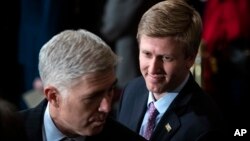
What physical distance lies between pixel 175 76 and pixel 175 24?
9.7 inches

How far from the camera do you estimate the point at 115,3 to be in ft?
15.3

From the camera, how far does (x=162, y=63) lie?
123 inches

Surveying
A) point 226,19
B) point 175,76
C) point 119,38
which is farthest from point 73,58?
point 226,19

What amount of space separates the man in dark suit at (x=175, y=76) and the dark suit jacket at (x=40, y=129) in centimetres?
37

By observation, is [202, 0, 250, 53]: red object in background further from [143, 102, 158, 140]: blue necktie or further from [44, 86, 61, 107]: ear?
[44, 86, 61, 107]: ear

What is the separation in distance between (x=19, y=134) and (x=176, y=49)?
1174 millimetres

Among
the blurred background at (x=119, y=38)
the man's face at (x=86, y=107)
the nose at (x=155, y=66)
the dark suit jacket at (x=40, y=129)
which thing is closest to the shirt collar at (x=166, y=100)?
the nose at (x=155, y=66)

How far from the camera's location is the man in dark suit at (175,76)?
308 centimetres

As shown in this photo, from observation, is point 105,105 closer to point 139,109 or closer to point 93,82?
point 93,82

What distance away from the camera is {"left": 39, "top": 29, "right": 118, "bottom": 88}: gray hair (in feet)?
8.55

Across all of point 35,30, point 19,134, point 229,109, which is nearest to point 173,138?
point 19,134

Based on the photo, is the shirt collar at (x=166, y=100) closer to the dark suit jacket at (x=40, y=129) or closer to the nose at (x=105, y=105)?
the dark suit jacket at (x=40, y=129)

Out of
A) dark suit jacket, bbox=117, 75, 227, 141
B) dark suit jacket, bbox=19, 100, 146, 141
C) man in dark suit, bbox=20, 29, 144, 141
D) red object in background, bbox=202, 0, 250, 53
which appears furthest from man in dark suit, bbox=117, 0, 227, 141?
red object in background, bbox=202, 0, 250, 53

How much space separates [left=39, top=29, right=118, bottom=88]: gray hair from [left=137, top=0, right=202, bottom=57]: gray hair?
491 mm
